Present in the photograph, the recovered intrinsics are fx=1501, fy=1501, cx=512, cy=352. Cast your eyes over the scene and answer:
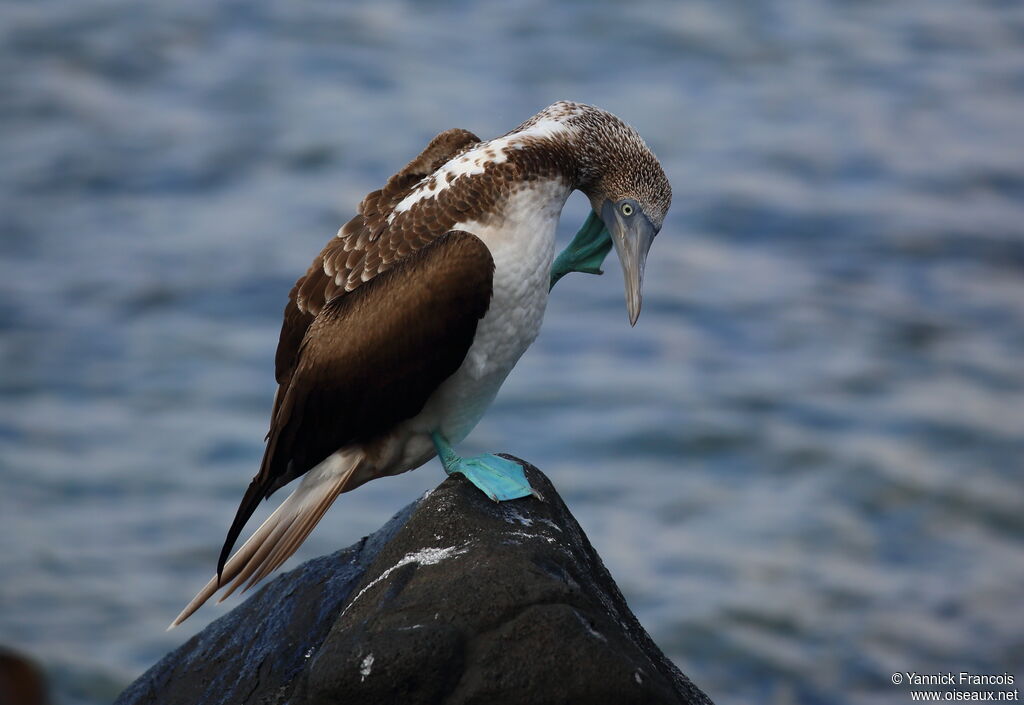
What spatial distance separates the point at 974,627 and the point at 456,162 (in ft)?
28.2

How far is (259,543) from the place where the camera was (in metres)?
6.62

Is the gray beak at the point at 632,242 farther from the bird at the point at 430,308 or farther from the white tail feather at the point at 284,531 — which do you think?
the white tail feather at the point at 284,531

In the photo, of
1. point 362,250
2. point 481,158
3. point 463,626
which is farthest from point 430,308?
Answer: point 463,626

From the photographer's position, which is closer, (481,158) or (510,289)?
(510,289)

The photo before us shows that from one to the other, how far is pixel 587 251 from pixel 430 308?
120cm

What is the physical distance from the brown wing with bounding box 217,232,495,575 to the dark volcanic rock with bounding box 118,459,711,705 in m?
0.49

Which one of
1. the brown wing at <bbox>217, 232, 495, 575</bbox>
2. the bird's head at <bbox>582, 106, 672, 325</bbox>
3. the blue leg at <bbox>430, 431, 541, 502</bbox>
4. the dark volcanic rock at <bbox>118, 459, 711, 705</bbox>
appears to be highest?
the bird's head at <bbox>582, 106, 672, 325</bbox>

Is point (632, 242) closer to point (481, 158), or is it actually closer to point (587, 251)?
point (587, 251)

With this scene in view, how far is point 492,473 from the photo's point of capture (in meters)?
6.60

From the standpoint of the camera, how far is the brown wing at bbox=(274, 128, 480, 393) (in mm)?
6539

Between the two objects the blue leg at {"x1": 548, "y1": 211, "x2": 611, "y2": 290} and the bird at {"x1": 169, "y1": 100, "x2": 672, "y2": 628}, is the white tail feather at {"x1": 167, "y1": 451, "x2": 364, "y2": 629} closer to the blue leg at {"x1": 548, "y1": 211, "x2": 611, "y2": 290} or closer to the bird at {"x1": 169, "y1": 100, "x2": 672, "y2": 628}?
the bird at {"x1": 169, "y1": 100, "x2": 672, "y2": 628}

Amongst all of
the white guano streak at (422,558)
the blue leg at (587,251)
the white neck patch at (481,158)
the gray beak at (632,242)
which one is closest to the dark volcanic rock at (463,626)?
the white guano streak at (422,558)

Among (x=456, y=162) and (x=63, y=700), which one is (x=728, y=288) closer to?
(x=63, y=700)

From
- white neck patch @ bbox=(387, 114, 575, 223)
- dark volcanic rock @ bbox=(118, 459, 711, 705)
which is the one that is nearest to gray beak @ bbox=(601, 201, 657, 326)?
white neck patch @ bbox=(387, 114, 575, 223)
